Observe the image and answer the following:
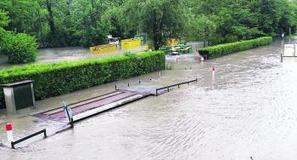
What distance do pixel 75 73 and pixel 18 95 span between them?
15.3 feet

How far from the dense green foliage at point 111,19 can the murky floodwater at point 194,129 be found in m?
13.3

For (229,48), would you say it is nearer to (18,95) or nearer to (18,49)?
(18,49)

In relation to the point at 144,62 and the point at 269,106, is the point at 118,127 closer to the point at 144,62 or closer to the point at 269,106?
the point at 269,106

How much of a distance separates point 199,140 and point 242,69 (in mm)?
17334

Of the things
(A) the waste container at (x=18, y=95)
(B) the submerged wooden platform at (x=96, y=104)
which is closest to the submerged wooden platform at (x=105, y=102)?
(B) the submerged wooden platform at (x=96, y=104)

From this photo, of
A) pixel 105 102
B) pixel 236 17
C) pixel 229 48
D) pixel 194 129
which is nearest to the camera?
pixel 194 129

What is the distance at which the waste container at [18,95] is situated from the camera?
16.2m

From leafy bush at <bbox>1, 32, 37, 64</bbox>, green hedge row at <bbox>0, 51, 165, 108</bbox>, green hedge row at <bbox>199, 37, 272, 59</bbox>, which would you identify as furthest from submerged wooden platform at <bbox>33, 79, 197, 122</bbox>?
leafy bush at <bbox>1, 32, 37, 64</bbox>

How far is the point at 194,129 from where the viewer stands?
13.5m

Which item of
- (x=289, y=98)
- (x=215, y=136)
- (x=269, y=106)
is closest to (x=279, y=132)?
(x=215, y=136)

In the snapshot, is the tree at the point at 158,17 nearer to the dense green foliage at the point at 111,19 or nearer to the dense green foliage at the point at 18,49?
the dense green foliage at the point at 111,19

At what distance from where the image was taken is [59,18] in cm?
5900

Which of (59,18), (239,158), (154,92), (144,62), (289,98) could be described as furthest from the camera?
(59,18)

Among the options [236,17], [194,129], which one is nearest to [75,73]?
[194,129]
